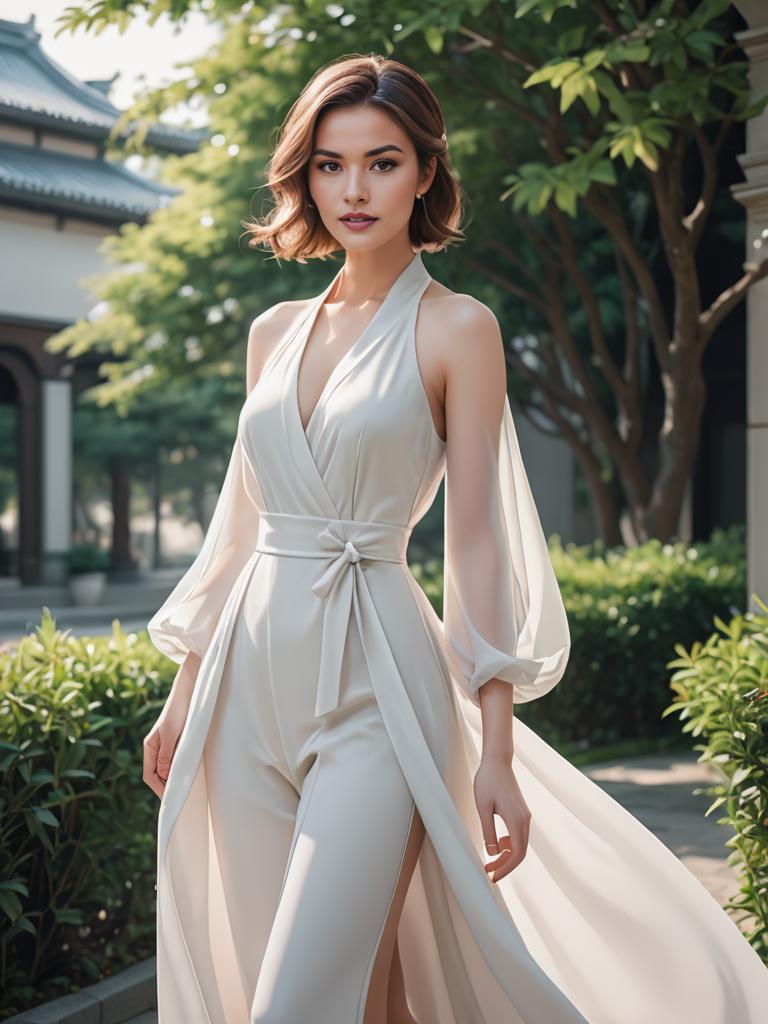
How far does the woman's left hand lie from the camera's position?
2.04 metres

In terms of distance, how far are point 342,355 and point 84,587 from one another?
21121mm

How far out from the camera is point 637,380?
416 inches

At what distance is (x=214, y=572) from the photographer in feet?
7.96

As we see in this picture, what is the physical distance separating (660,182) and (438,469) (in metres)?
6.12

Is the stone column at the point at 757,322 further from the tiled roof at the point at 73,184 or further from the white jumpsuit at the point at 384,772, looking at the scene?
the tiled roof at the point at 73,184

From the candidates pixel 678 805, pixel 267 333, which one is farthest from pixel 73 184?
pixel 267 333

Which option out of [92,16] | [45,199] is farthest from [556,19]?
[45,199]

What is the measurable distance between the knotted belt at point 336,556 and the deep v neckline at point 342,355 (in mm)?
155

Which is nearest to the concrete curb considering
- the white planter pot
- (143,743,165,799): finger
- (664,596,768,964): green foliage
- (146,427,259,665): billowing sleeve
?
(143,743,165,799): finger

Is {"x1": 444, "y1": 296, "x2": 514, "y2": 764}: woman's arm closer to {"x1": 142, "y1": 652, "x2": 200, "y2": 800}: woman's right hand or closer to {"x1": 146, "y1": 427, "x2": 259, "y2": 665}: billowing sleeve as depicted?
{"x1": 146, "y1": 427, "x2": 259, "y2": 665}: billowing sleeve

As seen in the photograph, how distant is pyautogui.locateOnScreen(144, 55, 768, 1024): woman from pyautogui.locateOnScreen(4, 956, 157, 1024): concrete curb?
1129 millimetres

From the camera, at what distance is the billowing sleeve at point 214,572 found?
2.38 meters

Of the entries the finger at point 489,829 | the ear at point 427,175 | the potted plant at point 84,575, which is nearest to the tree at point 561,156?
the ear at point 427,175

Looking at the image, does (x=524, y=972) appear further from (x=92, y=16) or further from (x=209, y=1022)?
(x=92, y=16)
